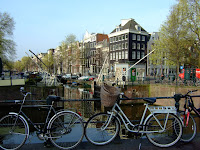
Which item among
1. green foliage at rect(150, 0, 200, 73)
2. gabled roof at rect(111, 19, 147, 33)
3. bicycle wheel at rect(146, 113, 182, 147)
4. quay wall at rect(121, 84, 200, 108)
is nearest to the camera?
bicycle wheel at rect(146, 113, 182, 147)

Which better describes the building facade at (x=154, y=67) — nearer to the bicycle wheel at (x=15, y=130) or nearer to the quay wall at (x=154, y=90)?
the quay wall at (x=154, y=90)

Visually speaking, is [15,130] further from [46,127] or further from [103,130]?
[103,130]

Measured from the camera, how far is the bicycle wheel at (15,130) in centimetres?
318

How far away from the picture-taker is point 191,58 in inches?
843

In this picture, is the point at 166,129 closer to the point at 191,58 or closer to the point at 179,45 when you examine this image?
the point at 179,45

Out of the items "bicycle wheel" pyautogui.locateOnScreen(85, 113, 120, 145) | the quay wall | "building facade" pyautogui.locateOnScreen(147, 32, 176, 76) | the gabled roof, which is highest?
the gabled roof

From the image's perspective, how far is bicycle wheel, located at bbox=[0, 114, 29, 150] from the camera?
10.4ft

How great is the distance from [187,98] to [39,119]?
12.7 meters

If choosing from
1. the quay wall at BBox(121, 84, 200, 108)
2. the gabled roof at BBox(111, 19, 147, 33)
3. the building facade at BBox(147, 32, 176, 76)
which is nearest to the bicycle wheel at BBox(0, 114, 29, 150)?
the quay wall at BBox(121, 84, 200, 108)

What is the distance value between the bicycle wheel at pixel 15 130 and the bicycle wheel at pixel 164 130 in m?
2.24

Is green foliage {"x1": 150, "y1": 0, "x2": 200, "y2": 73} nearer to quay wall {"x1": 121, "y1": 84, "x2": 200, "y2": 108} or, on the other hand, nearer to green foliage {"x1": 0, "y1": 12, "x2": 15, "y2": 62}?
quay wall {"x1": 121, "y1": 84, "x2": 200, "y2": 108}

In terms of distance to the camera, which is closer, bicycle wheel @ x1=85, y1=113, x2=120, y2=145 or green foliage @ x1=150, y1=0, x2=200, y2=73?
bicycle wheel @ x1=85, y1=113, x2=120, y2=145

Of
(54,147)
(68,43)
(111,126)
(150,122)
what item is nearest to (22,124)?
(54,147)

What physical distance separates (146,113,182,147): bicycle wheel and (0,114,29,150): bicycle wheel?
2240mm
